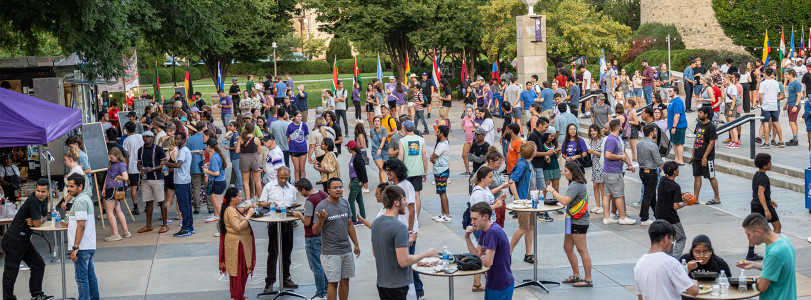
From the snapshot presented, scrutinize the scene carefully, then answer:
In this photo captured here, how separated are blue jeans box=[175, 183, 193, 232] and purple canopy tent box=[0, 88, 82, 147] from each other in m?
2.02

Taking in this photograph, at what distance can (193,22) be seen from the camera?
1838 centimetres

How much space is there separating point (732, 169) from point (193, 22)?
11565 millimetres

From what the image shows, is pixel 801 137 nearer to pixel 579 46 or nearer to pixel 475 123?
pixel 475 123

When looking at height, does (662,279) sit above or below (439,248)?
above

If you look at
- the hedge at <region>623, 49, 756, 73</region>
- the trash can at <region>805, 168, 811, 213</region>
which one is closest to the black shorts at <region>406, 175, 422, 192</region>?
the trash can at <region>805, 168, 811, 213</region>

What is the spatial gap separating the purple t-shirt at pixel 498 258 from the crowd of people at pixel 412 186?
1 cm

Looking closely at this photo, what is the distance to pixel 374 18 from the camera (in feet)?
137

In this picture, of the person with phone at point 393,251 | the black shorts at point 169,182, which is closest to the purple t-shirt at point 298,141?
the black shorts at point 169,182

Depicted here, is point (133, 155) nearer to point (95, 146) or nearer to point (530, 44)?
point (95, 146)

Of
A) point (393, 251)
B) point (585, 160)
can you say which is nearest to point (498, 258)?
point (393, 251)

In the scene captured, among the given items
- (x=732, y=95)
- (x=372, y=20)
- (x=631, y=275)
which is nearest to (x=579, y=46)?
(x=372, y=20)

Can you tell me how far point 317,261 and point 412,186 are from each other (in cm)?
147

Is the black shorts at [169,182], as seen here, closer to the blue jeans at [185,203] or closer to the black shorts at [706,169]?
the blue jeans at [185,203]

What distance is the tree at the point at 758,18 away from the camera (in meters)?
40.7
